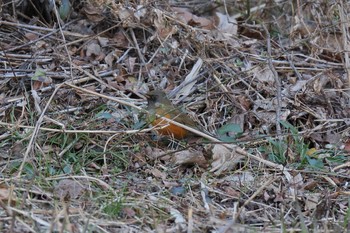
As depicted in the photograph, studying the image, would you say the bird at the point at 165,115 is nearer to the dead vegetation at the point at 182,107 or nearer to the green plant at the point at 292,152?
the dead vegetation at the point at 182,107

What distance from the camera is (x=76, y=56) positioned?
287 inches

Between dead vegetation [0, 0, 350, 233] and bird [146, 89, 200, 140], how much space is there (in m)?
0.10

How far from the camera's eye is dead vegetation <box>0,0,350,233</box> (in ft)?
16.5

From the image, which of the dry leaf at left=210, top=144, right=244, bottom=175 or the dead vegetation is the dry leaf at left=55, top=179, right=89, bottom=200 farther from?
the dry leaf at left=210, top=144, right=244, bottom=175

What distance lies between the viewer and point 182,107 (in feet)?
21.9

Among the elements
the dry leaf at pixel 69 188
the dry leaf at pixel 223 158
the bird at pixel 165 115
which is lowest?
the dry leaf at pixel 223 158

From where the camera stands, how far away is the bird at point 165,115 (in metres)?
6.08

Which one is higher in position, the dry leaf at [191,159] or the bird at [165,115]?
the bird at [165,115]

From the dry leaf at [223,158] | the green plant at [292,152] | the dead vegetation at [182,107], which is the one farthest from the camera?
the green plant at [292,152]

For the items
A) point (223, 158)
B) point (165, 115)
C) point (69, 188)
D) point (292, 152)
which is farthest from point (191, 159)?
point (69, 188)

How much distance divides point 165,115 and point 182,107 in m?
0.51

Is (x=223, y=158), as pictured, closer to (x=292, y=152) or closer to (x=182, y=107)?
(x=292, y=152)

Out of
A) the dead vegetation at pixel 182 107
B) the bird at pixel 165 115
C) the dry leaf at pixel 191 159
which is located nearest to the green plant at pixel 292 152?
the dead vegetation at pixel 182 107

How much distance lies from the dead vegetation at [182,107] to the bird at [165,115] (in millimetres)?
102
